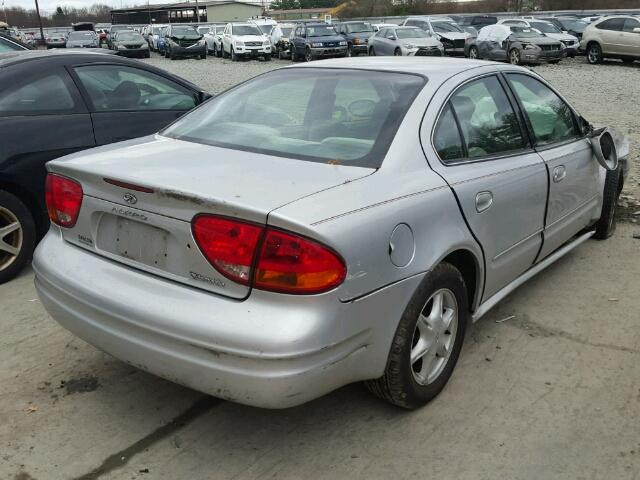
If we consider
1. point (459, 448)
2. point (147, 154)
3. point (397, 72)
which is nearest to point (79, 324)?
point (147, 154)

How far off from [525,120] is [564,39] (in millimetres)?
23345

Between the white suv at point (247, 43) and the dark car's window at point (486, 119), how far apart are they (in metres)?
28.1

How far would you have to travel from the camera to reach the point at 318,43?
2723cm

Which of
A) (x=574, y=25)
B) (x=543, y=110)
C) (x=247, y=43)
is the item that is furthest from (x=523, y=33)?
(x=543, y=110)

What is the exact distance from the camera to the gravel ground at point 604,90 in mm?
7324

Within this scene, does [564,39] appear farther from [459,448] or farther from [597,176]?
[459,448]

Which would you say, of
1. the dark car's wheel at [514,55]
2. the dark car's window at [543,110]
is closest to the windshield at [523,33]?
the dark car's wheel at [514,55]

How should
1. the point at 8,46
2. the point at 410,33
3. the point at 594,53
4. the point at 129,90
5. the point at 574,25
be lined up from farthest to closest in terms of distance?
1. the point at 574,25
2. the point at 410,33
3. the point at 594,53
4. the point at 8,46
5. the point at 129,90

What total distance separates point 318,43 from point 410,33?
4.51 meters

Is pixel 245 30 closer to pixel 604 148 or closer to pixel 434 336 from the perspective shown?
pixel 604 148

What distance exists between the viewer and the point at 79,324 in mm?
2885

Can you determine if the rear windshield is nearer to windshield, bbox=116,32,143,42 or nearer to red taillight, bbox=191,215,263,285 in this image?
red taillight, bbox=191,215,263,285

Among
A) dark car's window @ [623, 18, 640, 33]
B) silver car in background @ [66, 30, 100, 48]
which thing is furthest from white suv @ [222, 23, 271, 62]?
dark car's window @ [623, 18, 640, 33]

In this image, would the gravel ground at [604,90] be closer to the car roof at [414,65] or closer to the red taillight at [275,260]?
the car roof at [414,65]
